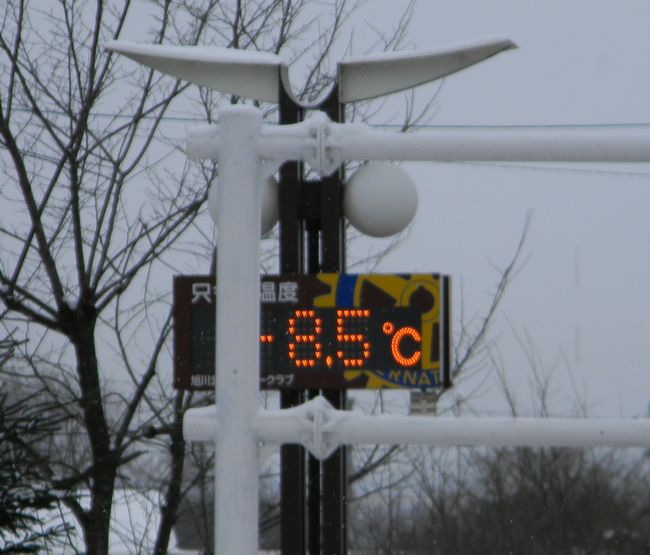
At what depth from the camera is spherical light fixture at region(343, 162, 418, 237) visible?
6238 millimetres

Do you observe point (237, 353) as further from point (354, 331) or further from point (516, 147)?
point (354, 331)

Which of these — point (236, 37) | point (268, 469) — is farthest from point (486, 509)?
point (236, 37)

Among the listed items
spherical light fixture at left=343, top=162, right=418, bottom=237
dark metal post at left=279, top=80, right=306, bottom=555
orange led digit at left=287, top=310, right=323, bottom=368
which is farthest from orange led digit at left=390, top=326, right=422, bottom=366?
dark metal post at left=279, top=80, right=306, bottom=555

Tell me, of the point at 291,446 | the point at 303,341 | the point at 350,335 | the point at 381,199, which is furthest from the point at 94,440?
the point at 381,199

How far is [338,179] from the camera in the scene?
6.91 metres

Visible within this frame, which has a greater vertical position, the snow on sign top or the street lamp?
the snow on sign top

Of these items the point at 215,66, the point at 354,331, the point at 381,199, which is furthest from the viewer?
the point at 215,66

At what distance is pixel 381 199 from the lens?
627 cm

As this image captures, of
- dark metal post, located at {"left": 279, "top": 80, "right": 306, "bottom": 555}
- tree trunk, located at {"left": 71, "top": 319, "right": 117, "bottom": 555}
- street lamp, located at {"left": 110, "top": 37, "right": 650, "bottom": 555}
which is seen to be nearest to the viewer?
street lamp, located at {"left": 110, "top": 37, "right": 650, "bottom": 555}

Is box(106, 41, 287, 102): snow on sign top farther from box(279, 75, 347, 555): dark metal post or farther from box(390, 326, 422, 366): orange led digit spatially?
box(390, 326, 422, 366): orange led digit

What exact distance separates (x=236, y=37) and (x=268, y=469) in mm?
3492

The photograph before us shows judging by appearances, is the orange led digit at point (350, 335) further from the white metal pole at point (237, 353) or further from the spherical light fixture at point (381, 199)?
the white metal pole at point (237, 353)

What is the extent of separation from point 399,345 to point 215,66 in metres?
1.81

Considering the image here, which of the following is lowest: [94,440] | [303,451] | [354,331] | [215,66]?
[303,451]
